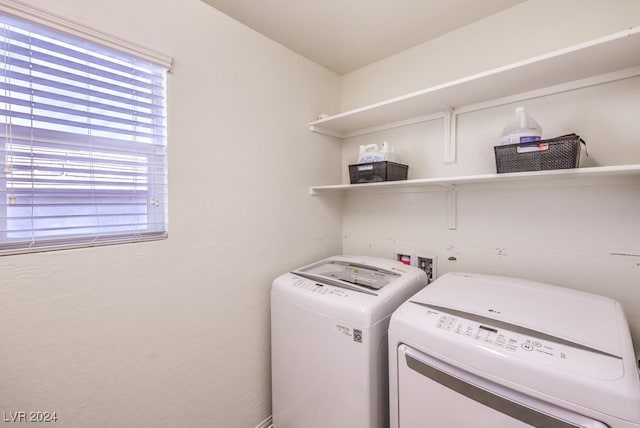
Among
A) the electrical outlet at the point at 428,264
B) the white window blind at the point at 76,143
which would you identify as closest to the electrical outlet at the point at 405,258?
the electrical outlet at the point at 428,264

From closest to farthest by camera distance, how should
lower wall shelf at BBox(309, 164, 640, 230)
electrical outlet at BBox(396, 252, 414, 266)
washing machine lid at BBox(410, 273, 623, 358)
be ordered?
washing machine lid at BBox(410, 273, 623, 358) < lower wall shelf at BBox(309, 164, 640, 230) < electrical outlet at BBox(396, 252, 414, 266)

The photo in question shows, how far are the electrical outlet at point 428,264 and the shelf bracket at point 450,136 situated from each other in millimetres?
591

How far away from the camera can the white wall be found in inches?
36.5

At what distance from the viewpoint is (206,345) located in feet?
4.30

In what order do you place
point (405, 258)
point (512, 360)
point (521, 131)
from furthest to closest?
point (405, 258)
point (521, 131)
point (512, 360)

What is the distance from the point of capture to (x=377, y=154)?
5.10ft

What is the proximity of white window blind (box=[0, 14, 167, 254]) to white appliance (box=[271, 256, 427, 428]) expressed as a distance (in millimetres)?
741

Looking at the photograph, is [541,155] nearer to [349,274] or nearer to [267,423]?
[349,274]

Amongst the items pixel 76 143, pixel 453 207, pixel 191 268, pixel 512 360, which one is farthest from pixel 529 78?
pixel 76 143

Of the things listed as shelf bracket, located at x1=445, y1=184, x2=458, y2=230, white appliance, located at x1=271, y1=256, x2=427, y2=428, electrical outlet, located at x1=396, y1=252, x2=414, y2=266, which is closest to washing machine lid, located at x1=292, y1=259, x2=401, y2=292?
white appliance, located at x1=271, y1=256, x2=427, y2=428

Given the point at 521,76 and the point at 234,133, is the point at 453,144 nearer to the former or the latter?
the point at 521,76

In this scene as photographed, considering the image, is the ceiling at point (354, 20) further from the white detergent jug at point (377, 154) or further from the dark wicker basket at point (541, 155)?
the dark wicker basket at point (541, 155)

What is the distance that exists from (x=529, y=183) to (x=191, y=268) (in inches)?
66.6

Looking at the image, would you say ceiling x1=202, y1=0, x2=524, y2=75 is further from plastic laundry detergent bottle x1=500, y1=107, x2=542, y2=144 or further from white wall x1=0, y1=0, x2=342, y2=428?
plastic laundry detergent bottle x1=500, y1=107, x2=542, y2=144
